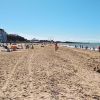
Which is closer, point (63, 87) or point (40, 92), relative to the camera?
point (40, 92)

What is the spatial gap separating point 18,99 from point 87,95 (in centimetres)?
249

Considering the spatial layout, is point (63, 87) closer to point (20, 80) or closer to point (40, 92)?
point (40, 92)

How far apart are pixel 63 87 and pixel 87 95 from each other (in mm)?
1446

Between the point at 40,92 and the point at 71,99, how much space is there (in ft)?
4.50

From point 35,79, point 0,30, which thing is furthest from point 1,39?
point 35,79

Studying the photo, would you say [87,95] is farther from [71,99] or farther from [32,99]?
[32,99]

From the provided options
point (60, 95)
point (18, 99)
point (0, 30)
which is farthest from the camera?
point (0, 30)

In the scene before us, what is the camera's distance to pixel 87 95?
8773mm

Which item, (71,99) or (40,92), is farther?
(40,92)

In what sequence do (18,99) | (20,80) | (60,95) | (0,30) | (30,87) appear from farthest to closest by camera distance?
(0,30)
(20,80)
(30,87)
(60,95)
(18,99)

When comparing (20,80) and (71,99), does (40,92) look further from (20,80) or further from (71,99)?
(20,80)

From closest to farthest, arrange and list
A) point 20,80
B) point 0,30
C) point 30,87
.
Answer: point 30,87
point 20,80
point 0,30

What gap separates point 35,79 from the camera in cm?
1173

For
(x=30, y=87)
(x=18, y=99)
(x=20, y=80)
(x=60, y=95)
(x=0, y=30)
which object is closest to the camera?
(x=18, y=99)
